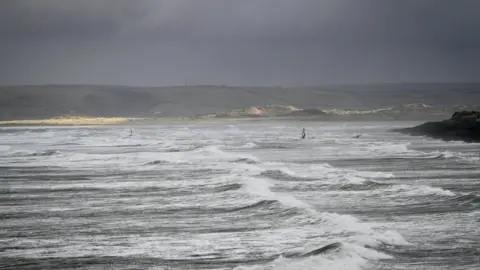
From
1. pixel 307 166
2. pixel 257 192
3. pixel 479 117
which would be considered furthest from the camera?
pixel 479 117

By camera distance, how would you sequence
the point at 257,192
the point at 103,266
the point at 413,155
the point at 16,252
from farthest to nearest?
1. the point at 413,155
2. the point at 257,192
3. the point at 16,252
4. the point at 103,266

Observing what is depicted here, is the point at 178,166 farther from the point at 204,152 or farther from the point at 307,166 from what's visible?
the point at 204,152

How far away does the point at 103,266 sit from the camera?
13383 millimetres

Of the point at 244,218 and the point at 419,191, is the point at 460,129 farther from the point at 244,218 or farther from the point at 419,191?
the point at 244,218

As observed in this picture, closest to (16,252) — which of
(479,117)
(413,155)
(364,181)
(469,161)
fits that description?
(364,181)

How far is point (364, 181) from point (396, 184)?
127 centimetres

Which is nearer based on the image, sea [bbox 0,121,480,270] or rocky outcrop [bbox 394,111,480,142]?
sea [bbox 0,121,480,270]

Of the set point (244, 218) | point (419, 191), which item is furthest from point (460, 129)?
point (244, 218)

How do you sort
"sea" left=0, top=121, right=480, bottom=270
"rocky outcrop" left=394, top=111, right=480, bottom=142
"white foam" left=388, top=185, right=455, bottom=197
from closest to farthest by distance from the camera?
"sea" left=0, top=121, right=480, bottom=270 < "white foam" left=388, top=185, right=455, bottom=197 < "rocky outcrop" left=394, top=111, right=480, bottom=142

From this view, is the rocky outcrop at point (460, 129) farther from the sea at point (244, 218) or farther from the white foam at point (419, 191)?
the white foam at point (419, 191)

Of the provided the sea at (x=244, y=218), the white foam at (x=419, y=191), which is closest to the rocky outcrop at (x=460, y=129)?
the sea at (x=244, y=218)

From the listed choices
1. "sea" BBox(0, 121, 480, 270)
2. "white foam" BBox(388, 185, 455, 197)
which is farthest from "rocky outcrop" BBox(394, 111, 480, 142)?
"white foam" BBox(388, 185, 455, 197)

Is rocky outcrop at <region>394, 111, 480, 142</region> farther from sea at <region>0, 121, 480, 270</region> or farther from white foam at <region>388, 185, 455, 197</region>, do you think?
white foam at <region>388, 185, 455, 197</region>

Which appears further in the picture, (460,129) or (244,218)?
(460,129)
